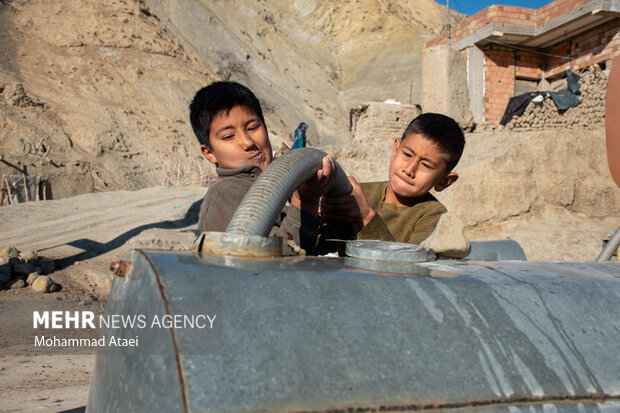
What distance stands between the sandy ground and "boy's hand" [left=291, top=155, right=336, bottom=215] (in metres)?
1.94

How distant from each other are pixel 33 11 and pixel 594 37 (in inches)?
808

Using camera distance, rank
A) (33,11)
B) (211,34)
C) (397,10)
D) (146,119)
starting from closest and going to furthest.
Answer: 1. (146,119)
2. (33,11)
3. (211,34)
4. (397,10)

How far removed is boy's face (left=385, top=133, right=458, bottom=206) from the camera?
1.95m

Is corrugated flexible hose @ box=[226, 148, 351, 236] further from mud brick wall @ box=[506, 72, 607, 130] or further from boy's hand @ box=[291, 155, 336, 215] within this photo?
mud brick wall @ box=[506, 72, 607, 130]

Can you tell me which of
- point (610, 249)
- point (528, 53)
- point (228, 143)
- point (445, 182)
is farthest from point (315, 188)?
point (528, 53)

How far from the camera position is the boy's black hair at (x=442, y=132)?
1.96m

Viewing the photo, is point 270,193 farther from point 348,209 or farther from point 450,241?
point 348,209

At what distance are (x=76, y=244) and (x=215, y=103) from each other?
676 centimetres

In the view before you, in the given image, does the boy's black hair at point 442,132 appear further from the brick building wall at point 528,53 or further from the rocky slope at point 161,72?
the rocky slope at point 161,72

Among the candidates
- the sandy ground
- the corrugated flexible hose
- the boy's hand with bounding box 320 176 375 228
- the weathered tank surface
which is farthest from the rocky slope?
the weathered tank surface

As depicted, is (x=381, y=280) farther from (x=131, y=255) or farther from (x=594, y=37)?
(x=594, y=37)

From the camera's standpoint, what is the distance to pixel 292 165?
38.5 inches

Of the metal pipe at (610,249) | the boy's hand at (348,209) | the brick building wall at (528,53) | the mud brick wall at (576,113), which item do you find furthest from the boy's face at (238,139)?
the brick building wall at (528,53)

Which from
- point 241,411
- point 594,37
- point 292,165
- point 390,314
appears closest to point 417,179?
point 292,165
